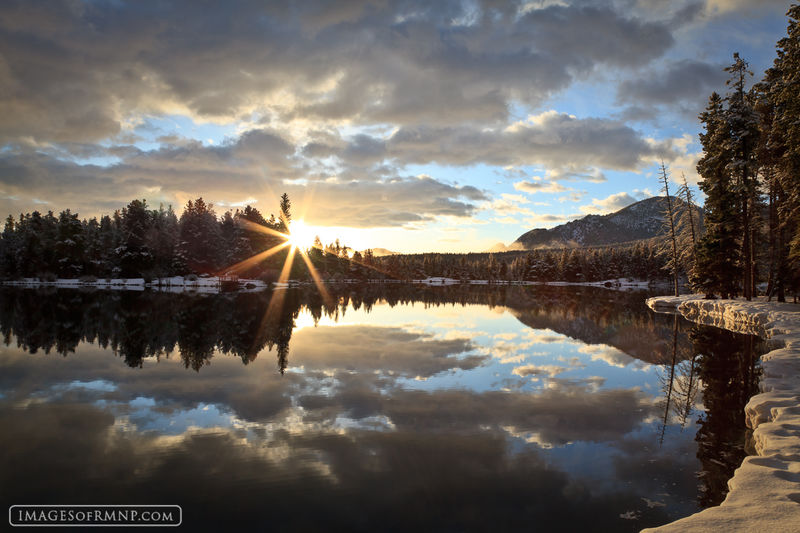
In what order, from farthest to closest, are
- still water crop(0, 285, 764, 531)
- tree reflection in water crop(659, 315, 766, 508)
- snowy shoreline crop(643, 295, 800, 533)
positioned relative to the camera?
tree reflection in water crop(659, 315, 766, 508) < still water crop(0, 285, 764, 531) < snowy shoreline crop(643, 295, 800, 533)

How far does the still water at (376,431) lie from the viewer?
6.91m

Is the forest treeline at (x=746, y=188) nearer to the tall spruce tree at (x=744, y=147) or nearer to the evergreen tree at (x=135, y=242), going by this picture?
the tall spruce tree at (x=744, y=147)

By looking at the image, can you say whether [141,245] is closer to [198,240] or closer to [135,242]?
[135,242]

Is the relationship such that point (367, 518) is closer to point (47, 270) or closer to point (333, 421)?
point (333, 421)

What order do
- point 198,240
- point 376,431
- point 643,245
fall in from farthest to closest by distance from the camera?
1. point 643,245
2. point 198,240
3. point 376,431

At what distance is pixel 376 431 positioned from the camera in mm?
10055

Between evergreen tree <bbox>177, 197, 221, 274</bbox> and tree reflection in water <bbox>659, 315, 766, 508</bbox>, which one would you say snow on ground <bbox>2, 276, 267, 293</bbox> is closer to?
evergreen tree <bbox>177, 197, 221, 274</bbox>

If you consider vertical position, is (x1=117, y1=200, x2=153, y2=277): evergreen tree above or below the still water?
above

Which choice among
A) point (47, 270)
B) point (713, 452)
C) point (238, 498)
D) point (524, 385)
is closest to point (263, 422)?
point (238, 498)

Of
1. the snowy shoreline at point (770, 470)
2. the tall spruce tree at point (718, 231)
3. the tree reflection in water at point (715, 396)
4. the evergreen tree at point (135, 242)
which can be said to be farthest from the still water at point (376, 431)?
the evergreen tree at point (135, 242)

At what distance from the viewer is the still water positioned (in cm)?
691

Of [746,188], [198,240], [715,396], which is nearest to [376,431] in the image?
[715,396]

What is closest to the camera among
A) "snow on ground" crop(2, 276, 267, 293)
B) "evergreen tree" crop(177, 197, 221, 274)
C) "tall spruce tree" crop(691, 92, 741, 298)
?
"tall spruce tree" crop(691, 92, 741, 298)

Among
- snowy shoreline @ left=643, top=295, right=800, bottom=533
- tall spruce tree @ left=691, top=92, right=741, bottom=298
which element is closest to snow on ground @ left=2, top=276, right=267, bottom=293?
tall spruce tree @ left=691, top=92, right=741, bottom=298
